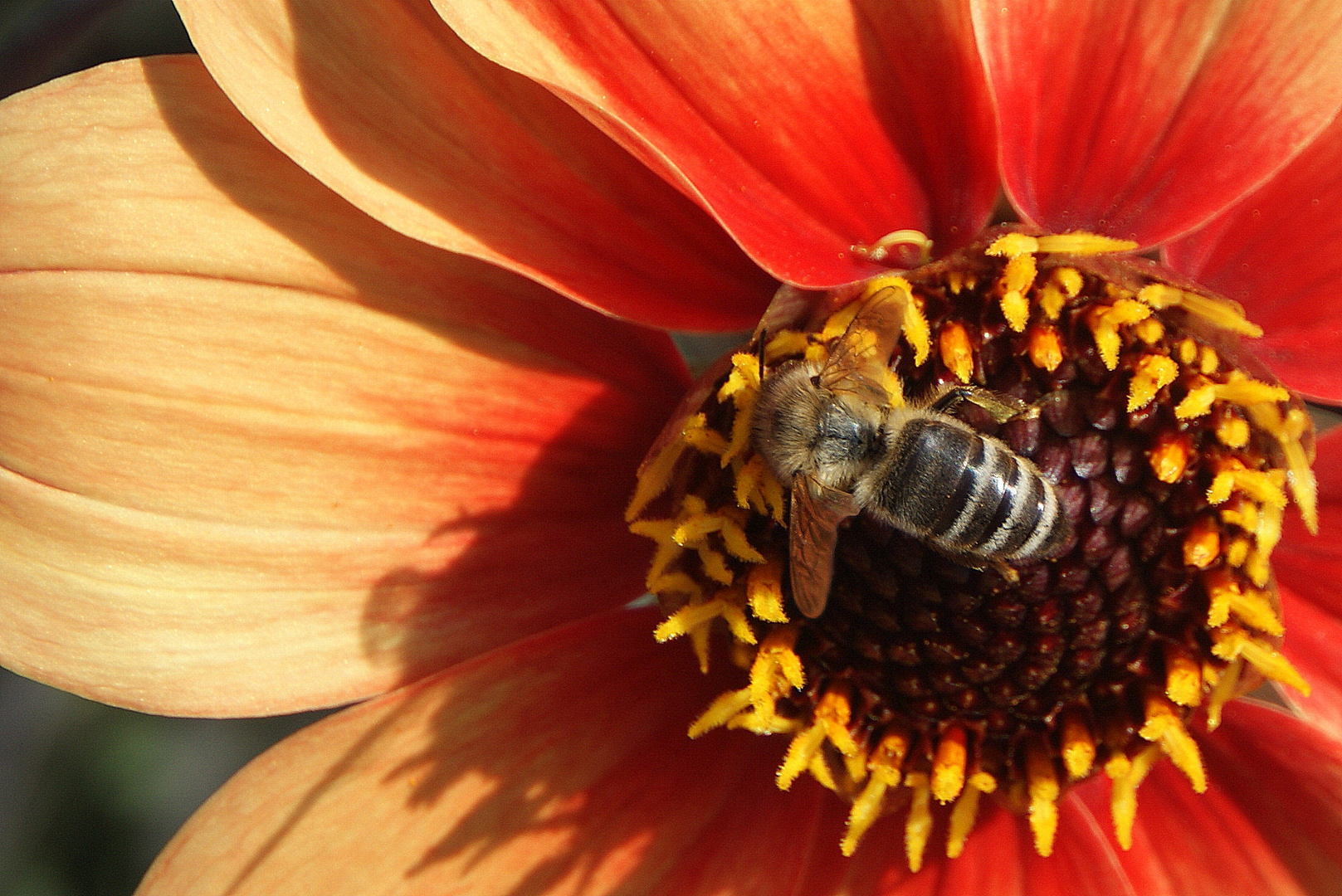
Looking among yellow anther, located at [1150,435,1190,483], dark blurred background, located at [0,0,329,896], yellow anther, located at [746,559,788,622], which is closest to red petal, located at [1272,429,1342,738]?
yellow anther, located at [1150,435,1190,483]

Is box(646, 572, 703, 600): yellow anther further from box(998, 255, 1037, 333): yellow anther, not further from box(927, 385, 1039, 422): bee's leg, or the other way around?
box(998, 255, 1037, 333): yellow anther

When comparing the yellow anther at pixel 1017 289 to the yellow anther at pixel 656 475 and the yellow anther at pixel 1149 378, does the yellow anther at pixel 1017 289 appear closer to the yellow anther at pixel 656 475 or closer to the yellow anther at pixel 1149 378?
the yellow anther at pixel 1149 378

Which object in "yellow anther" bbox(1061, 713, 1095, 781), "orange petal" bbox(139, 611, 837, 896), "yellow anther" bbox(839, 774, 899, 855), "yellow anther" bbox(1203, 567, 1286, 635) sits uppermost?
"yellow anther" bbox(1203, 567, 1286, 635)

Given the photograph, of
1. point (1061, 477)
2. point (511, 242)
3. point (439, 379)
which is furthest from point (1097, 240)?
point (439, 379)

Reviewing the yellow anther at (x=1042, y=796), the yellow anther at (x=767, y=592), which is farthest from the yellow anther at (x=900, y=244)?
the yellow anther at (x=1042, y=796)

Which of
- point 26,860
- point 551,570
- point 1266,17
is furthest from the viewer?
point 26,860

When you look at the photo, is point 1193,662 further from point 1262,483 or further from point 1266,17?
point 1266,17
